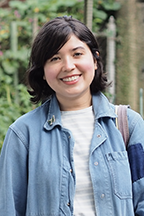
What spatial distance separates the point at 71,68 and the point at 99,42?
321 centimetres

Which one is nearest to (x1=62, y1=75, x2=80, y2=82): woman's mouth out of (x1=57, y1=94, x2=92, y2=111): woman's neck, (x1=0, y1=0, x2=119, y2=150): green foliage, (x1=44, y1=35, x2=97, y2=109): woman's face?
(x1=44, y1=35, x2=97, y2=109): woman's face

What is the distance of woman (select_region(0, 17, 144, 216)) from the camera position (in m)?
1.59

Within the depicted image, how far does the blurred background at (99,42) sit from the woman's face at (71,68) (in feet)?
6.65

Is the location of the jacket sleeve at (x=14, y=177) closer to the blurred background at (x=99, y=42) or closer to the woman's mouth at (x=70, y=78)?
the woman's mouth at (x=70, y=78)

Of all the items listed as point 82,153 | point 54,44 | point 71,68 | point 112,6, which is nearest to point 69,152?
point 82,153

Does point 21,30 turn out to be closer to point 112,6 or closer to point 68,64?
point 112,6

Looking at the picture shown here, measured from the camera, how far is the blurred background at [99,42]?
4.52 meters

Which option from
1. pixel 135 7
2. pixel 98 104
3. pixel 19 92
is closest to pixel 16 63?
pixel 19 92

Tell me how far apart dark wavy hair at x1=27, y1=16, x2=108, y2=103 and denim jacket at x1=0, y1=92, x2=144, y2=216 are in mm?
241

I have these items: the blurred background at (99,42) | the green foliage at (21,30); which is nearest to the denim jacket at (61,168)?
the blurred background at (99,42)

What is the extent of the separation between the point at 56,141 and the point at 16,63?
3753mm

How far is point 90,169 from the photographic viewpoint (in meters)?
1.61

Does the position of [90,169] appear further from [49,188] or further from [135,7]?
[135,7]

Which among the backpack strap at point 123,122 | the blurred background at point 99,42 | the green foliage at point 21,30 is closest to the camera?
the backpack strap at point 123,122
